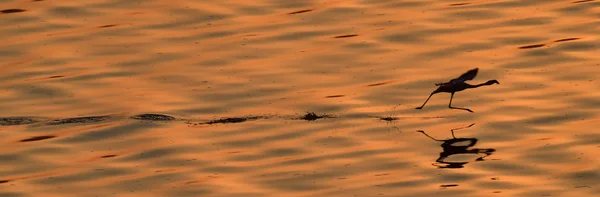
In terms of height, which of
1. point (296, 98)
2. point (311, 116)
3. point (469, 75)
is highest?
point (469, 75)

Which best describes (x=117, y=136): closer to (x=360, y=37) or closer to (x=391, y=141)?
(x=391, y=141)

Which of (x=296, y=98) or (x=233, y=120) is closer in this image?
(x=233, y=120)

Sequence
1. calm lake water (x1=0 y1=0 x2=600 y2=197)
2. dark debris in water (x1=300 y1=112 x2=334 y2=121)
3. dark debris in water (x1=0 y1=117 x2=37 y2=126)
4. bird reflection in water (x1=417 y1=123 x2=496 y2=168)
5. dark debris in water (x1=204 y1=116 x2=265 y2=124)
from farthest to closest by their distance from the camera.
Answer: dark debris in water (x1=300 y1=112 x2=334 y2=121) → dark debris in water (x1=204 y1=116 x2=265 y2=124) → dark debris in water (x1=0 y1=117 x2=37 y2=126) → bird reflection in water (x1=417 y1=123 x2=496 y2=168) → calm lake water (x1=0 y1=0 x2=600 y2=197)

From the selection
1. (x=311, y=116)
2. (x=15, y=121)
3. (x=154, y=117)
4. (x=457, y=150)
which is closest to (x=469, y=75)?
(x=457, y=150)

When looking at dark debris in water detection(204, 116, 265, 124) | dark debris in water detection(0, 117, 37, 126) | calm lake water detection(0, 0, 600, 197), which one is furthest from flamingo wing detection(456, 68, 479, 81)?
dark debris in water detection(0, 117, 37, 126)

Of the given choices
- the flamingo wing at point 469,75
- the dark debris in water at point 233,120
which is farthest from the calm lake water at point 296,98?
the flamingo wing at point 469,75

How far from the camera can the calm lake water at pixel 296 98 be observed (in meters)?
19.0

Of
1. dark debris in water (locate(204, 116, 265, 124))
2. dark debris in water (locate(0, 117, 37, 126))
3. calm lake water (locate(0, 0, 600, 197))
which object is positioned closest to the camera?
calm lake water (locate(0, 0, 600, 197))

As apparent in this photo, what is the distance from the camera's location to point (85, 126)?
68.7ft

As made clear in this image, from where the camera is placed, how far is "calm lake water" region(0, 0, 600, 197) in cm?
1895

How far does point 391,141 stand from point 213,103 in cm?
254

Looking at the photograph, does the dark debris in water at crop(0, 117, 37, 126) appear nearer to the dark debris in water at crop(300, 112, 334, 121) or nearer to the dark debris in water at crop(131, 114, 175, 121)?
the dark debris in water at crop(131, 114, 175, 121)

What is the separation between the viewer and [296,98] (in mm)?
22000

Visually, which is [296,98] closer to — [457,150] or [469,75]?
[469,75]
